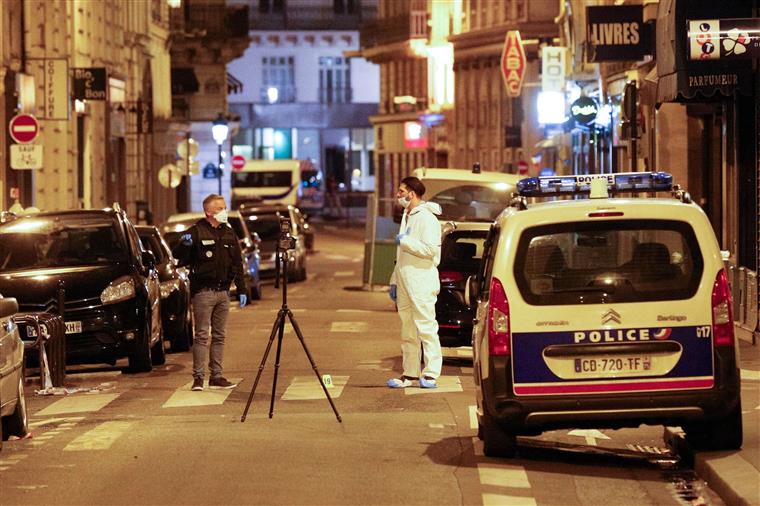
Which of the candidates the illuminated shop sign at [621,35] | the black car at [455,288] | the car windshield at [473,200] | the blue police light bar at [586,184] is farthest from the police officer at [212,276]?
the illuminated shop sign at [621,35]

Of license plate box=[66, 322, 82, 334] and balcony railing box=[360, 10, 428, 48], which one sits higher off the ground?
balcony railing box=[360, 10, 428, 48]

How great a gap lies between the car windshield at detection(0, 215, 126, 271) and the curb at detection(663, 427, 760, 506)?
9.22 metres

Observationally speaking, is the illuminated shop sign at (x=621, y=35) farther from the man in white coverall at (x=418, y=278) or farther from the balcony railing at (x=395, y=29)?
the balcony railing at (x=395, y=29)

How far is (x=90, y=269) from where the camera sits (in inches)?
773

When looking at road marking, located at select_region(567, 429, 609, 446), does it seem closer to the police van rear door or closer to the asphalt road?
the asphalt road

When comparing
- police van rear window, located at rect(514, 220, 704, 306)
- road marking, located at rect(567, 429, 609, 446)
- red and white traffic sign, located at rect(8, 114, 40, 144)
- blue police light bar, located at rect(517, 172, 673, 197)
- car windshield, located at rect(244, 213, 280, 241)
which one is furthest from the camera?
car windshield, located at rect(244, 213, 280, 241)

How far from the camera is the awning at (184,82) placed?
75438mm

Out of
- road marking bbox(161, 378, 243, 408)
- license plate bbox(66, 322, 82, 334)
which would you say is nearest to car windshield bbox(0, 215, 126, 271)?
license plate bbox(66, 322, 82, 334)

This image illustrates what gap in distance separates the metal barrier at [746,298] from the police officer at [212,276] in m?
6.78

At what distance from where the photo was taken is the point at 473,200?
30.2 meters

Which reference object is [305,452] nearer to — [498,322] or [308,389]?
[498,322]

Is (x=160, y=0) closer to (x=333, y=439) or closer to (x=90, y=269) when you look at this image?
(x=90, y=269)

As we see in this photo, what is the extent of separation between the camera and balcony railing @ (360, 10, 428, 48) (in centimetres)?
9112

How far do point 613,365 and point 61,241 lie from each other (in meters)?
9.93
